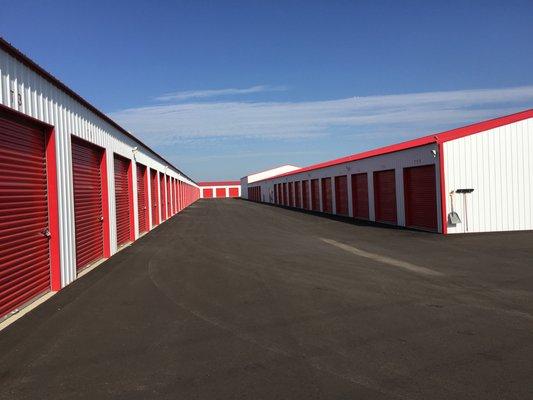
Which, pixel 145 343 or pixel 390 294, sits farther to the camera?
pixel 390 294

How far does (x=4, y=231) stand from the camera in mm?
6855

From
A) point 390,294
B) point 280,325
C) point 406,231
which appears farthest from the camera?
point 406,231

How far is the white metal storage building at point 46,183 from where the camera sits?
698 centimetres

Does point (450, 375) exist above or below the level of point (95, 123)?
below

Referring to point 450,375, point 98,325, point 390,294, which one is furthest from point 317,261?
point 450,375

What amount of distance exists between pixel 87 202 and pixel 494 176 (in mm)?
13536

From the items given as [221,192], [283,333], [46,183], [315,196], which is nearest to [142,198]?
[46,183]

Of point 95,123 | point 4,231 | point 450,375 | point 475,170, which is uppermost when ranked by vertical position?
point 95,123

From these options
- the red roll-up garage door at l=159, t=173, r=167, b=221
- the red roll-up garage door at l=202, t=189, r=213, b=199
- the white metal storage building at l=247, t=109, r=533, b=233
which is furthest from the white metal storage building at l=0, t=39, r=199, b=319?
the red roll-up garage door at l=202, t=189, r=213, b=199

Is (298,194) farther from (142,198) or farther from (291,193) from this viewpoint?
(142,198)

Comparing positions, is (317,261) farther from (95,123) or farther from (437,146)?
(437,146)

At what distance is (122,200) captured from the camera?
15773 mm

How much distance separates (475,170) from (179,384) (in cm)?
1521

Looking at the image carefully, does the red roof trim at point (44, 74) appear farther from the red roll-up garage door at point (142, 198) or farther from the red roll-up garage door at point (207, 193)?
the red roll-up garage door at point (207, 193)
